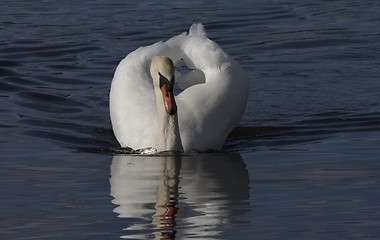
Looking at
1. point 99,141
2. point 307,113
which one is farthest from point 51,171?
point 307,113

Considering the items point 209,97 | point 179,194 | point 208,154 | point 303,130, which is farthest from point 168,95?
point 303,130

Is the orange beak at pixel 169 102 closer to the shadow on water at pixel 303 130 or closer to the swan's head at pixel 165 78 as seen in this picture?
the swan's head at pixel 165 78

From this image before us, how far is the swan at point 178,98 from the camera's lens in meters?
10.5

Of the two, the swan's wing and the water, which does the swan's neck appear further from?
the swan's wing

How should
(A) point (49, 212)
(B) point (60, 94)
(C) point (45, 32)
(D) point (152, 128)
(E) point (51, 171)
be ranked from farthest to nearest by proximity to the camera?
1. (C) point (45, 32)
2. (B) point (60, 94)
3. (D) point (152, 128)
4. (E) point (51, 171)
5. (A) point (49, 212)

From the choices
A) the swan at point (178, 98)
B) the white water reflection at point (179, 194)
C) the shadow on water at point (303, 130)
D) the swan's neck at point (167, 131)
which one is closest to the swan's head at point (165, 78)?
the swan at point (178, 98)

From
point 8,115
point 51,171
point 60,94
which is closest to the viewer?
point 51,171

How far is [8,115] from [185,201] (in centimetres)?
367

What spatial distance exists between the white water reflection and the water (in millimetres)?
14

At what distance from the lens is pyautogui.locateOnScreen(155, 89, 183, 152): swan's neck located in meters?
10.5

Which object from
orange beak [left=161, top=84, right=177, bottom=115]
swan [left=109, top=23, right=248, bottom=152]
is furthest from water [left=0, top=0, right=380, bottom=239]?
orange beak [left=161, top=84, right=177, bottom=115]

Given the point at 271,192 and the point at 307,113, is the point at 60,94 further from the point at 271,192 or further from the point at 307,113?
the point at 271,192

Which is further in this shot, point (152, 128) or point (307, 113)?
point (307, 113)

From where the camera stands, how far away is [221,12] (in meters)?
17.6
